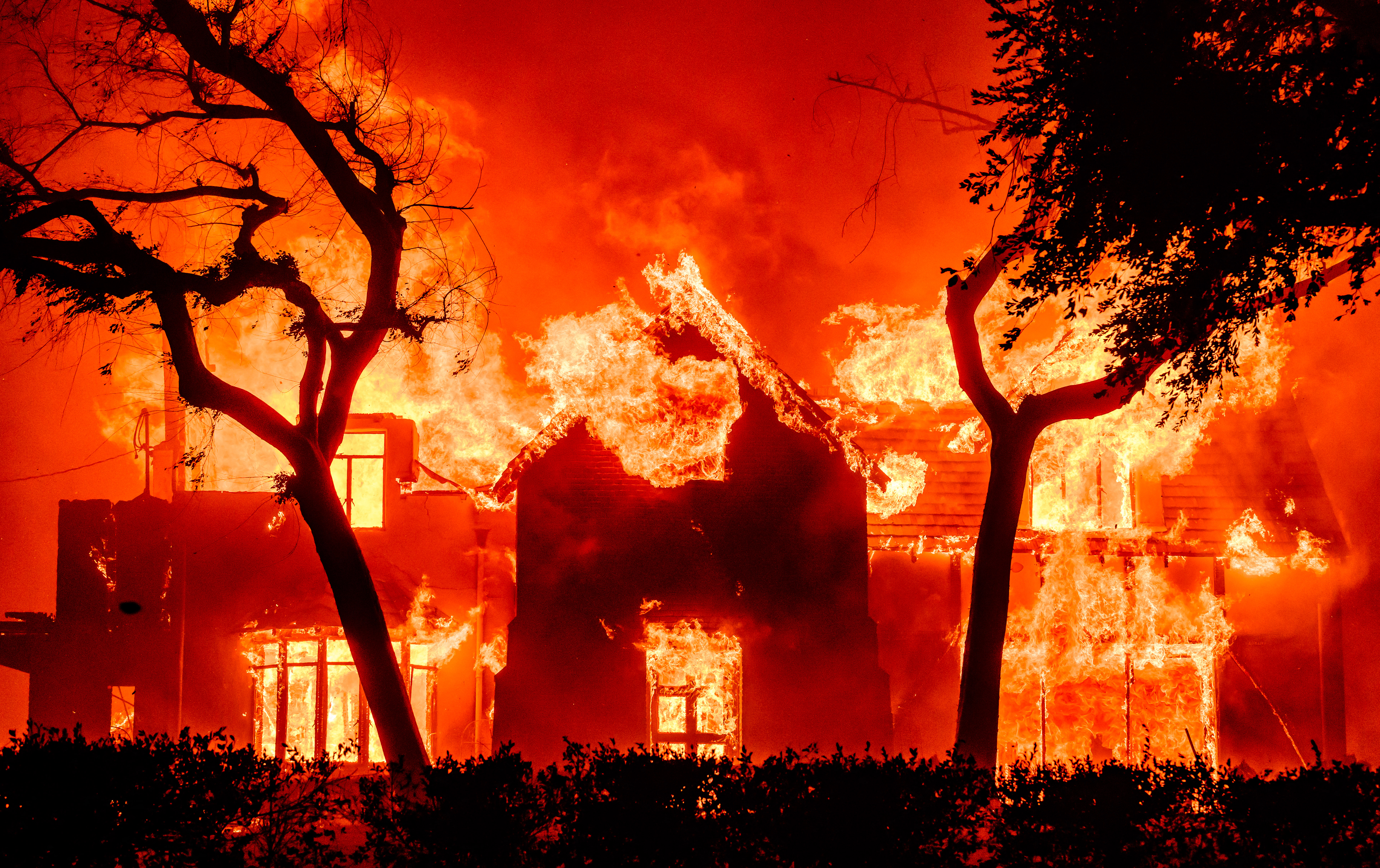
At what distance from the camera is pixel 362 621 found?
33.6 feet

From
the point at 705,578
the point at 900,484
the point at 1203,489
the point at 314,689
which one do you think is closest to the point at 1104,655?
the point at 1203,489

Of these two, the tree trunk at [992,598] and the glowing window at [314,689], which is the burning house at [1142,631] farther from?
the glowing window at [314,689]

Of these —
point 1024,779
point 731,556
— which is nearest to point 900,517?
point 731,556

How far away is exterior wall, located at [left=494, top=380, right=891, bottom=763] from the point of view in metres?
13.9

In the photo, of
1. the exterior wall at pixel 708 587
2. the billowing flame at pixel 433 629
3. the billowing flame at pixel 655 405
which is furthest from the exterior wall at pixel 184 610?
the billowing flame at pixel 655 405

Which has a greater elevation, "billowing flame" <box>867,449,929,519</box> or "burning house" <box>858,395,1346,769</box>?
"billowing flame" <box>867,449,929,519</box>

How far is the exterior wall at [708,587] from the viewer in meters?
13.9

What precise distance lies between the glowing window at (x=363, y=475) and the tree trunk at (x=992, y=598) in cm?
1201

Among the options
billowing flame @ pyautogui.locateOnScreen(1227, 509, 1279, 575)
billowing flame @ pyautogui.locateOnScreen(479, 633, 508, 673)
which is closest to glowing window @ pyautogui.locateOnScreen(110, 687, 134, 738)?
billowing flame @ pyautogui.locateOnScreen(479, 633, 508, 673)

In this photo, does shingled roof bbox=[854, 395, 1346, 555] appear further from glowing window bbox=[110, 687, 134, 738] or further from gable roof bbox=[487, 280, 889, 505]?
glowing window bbox=[110, 687, 134, 738]

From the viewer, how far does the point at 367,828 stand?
1235cm

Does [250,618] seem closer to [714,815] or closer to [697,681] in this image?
[697,681]

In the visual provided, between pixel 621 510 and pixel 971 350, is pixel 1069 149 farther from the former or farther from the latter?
pixel 621 510

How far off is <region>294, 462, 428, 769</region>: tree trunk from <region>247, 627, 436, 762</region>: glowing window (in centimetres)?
640
